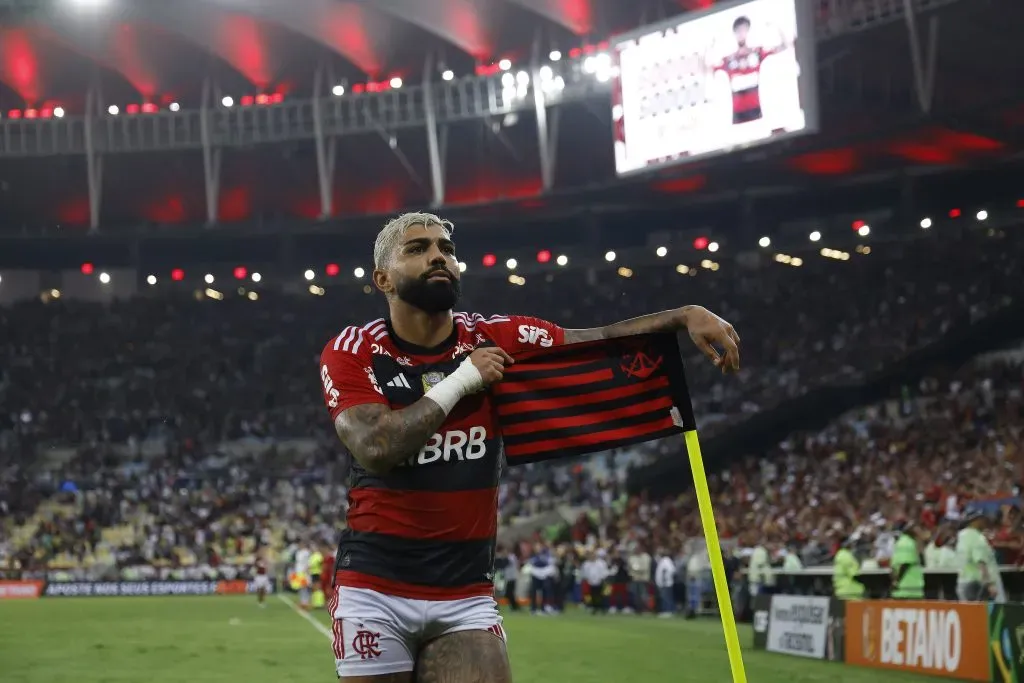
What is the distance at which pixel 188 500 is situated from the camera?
4303 cm

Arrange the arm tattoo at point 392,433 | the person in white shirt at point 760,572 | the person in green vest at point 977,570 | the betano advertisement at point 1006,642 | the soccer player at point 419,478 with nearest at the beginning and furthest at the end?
the arm tattoo at point 392,433 < the soccer player at point 419,478 < the betano advertisement at point 1006,642 < the person in green vest at point 977,570 < the person in white shirt at point 760,572

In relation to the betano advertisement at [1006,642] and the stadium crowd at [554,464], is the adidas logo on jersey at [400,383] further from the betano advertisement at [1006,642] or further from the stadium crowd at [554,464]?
the stadium crowd at [554,464]

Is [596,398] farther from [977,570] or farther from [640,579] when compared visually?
[640,579]

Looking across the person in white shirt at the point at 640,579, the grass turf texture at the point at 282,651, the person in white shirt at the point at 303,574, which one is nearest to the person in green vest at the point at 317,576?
the person in white shirt at the point at 303,574

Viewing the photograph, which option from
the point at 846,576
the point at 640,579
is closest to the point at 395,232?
the point at 846,576

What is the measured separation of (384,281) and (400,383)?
1.53ft

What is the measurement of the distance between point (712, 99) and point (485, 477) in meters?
31.4

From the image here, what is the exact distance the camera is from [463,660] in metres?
4.83

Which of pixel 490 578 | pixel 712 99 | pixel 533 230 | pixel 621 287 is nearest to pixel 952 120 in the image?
pixel 712 99

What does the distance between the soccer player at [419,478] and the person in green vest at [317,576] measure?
23787mm

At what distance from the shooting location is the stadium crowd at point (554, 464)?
2977 cm

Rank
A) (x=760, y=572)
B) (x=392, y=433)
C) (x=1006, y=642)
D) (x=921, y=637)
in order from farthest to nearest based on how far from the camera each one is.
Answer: (x=760, y=572) → (x=921, y=637) → (x=1006, y=642) → (x=392, y=433)

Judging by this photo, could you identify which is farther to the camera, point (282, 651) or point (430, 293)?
point (282, 651)

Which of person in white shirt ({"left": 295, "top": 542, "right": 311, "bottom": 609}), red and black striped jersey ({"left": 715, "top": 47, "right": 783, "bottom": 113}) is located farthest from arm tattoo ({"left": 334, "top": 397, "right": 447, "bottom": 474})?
red and black striped jersey ({"left": 715, "top": 47, "right": 783, "bottom": 113})
